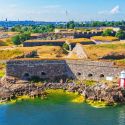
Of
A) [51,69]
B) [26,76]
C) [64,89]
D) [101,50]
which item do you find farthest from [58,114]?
[101,50]

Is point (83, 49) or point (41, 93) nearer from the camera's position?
point (41, 93)

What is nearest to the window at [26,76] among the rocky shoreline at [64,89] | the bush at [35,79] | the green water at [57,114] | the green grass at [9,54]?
the bush at [35,79]

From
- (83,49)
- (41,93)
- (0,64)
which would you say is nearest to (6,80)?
(41,93)

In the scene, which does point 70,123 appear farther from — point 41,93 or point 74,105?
point 41,93

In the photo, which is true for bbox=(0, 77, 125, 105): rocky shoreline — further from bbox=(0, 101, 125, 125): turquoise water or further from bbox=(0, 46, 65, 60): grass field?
bbox=(0, 46, 65, 60): grass field

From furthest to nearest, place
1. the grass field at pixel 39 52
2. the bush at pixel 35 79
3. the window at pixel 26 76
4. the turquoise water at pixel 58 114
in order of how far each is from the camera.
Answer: the grass field at pixel 39 52
the window at pixel 26 76
the bush at pixel 35 79
the turquoise water at pixel 58 114

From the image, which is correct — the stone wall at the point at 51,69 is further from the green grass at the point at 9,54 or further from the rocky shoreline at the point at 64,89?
the green grass at the point at 9,54
